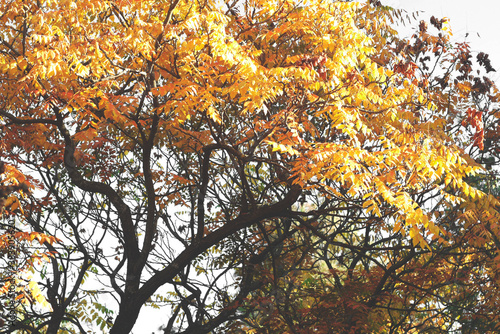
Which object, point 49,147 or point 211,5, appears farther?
point 49,147

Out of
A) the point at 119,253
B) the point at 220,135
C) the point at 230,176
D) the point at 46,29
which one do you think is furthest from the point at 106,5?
the point at 119,253

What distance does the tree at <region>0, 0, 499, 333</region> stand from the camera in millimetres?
7480

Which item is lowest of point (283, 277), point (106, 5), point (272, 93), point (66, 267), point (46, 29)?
point (283, 277)

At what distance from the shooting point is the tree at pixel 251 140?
748 cm

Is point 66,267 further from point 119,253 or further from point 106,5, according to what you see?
point 106,5

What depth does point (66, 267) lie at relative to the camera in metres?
11.5

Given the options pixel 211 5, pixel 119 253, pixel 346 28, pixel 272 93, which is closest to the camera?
pixel 272 93

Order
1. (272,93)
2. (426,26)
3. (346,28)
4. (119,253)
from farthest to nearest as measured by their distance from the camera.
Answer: (119,253), (426,26), (346,28), (272,93)

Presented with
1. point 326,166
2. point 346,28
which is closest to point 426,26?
point 346,28

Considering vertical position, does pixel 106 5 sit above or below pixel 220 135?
above

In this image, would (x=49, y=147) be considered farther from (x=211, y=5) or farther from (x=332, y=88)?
(x=332, y=88)

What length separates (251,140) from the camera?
34.0 ft

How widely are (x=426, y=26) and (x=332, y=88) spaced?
3.53 m

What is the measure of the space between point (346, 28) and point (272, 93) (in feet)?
5.41
